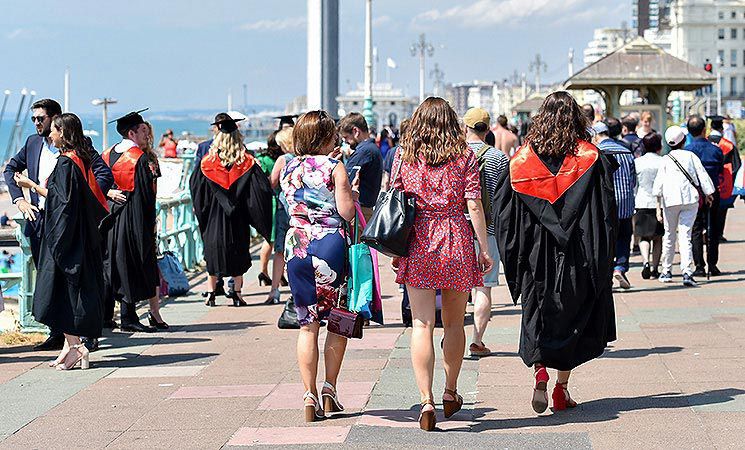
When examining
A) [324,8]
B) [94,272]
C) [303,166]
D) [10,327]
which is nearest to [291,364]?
[94,272]

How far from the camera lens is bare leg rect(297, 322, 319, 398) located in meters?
7.36

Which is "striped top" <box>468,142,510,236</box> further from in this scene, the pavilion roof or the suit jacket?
the pavilion roof

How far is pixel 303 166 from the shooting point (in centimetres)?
732

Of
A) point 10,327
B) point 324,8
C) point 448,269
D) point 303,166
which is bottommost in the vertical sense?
point 10,327

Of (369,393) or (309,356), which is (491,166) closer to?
(369,393)

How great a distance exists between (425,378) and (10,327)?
18.6ft

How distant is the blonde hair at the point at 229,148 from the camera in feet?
40.9

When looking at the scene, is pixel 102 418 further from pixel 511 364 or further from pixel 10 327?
pixel 10 327

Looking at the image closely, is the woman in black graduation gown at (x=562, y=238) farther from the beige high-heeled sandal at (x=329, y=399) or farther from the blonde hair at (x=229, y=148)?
the blonde hair at (x=229, y=148)

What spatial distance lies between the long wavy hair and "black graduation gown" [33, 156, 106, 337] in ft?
0.32

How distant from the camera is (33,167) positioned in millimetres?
10180

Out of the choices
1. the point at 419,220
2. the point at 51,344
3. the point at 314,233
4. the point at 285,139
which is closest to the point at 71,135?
the point at 51,344

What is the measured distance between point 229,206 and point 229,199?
7 cm

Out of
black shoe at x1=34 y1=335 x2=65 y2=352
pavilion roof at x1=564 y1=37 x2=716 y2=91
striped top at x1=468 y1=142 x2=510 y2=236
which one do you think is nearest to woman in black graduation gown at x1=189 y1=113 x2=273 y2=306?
black shoe at x1=34 y1=335 x2=65 y2=352
